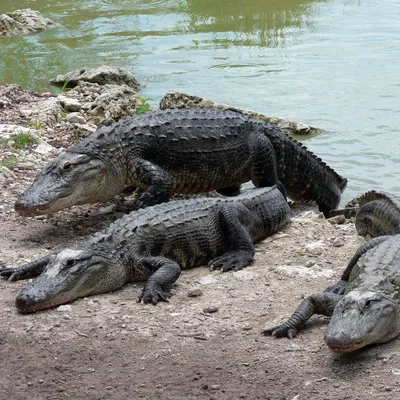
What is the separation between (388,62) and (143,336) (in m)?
10.2

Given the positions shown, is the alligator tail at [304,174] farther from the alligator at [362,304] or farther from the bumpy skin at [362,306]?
the bumpy skin at [362,306]

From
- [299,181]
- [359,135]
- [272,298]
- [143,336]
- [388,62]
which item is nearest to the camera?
[143,336]

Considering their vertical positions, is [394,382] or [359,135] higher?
[394,382]

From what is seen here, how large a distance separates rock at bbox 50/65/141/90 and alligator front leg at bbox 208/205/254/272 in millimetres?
6618

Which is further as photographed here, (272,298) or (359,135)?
(359,135)

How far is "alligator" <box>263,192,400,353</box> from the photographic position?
165 inches

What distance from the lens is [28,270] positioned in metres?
5.73

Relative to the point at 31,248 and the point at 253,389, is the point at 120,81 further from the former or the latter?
the point at 253,389

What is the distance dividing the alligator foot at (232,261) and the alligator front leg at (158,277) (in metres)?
0.42

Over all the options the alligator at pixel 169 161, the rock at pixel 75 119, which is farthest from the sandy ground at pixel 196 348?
the rock at pixel 75 119

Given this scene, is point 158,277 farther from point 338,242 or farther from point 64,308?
point 338,242

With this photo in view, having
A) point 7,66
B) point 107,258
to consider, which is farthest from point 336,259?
point 7,66

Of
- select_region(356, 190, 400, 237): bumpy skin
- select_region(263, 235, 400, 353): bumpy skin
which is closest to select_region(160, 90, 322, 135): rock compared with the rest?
select_region(356, 190, 400, 237): bumpy skin

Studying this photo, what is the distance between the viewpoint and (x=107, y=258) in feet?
18.5
